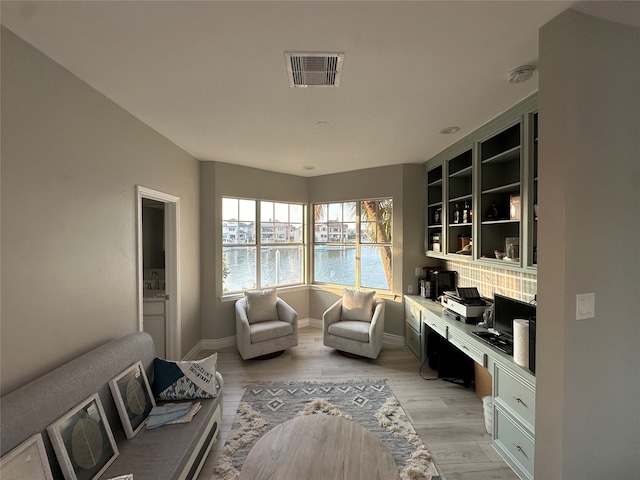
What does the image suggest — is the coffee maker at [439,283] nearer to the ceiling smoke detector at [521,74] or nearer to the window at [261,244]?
the window at [261,244]

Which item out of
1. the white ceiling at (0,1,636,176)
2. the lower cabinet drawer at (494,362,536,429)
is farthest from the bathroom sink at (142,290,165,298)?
the lower cabinet drawer at (494,362,536,429)

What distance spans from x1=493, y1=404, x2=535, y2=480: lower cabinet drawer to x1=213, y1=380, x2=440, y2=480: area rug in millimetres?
539

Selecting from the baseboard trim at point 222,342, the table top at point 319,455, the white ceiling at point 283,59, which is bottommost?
the baseboard trim at point 222,342

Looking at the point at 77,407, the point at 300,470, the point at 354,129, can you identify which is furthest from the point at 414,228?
the point at 77,407

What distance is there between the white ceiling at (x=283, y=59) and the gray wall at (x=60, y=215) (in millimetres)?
203

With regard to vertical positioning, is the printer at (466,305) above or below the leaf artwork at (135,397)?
above

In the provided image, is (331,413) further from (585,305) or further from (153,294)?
(153,294)

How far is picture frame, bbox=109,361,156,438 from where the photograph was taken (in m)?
1.74

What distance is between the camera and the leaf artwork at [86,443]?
1.41 metres

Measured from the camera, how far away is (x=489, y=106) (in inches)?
90.1

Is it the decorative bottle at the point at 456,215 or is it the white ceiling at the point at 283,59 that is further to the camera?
the decorative bottle at the point at 456,215

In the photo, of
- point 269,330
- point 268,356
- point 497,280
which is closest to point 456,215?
point 497,280

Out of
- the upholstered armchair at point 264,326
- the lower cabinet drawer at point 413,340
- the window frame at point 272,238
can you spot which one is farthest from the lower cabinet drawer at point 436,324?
the window frame at point 272,238

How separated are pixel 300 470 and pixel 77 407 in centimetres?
122
